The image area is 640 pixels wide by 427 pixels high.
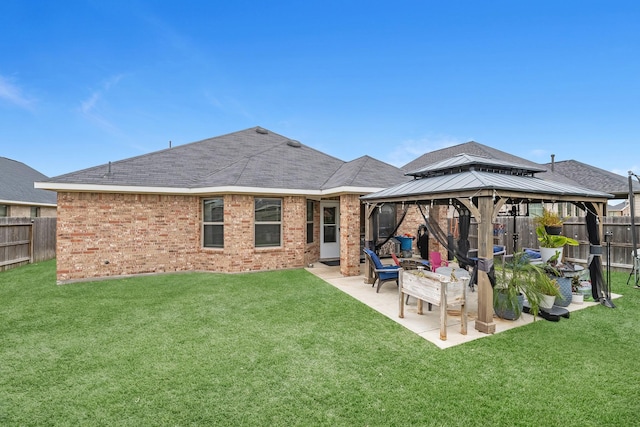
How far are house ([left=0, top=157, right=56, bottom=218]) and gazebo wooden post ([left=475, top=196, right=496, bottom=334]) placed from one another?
63.3 ft

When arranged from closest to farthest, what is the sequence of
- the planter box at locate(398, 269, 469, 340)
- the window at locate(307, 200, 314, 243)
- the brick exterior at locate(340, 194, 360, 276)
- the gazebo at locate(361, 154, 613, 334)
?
the planter box at locate(398, 269, 469, 340), the gazebo at locate(361, 154, 613, 334), the brick exterior at locate(340, 194, 360, 276), the window at locate(307, 200, 314, 243)

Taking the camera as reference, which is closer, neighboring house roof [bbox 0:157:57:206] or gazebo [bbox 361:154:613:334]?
gazebo [bbox 361:154:613:334]

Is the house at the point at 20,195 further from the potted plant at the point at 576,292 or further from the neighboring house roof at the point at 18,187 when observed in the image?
the potted plant at the point at 576,292

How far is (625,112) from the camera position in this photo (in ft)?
58.3

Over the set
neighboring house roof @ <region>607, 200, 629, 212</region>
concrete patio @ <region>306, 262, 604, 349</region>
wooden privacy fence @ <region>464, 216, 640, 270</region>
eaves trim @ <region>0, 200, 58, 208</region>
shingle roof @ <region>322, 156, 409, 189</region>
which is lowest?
concrete patio @ <region>306, 262, 604, 349</region>

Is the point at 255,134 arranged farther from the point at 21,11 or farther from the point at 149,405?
the point at 149,405

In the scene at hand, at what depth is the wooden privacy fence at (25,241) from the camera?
10.9 metres

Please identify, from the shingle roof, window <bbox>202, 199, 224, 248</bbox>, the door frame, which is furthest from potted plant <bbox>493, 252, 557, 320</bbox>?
window <bbox>202, 199, 224, 248</bbox>

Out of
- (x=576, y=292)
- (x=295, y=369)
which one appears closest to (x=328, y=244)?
(x=576, y=292)

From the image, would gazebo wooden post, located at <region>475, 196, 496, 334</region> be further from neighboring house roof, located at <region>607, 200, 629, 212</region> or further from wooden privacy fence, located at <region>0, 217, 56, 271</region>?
neighboring house roof, located at <region>607, 200, 629, 212</region>

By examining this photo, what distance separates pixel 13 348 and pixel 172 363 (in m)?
2.65

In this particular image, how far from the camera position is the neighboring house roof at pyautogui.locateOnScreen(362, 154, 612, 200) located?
538 cm

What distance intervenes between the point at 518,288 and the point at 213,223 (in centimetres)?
867

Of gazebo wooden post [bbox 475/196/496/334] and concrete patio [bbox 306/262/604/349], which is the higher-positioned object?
gazebo wooden post [bbox 475/196/496/334]
